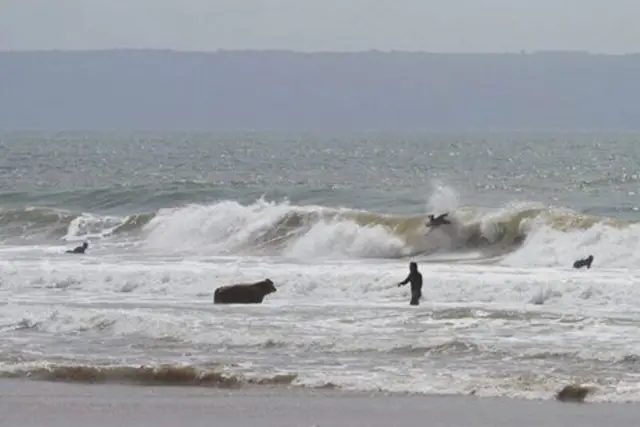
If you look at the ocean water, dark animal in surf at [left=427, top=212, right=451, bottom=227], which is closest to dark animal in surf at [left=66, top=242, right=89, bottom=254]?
the ocean water

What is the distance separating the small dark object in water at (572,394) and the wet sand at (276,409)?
18cm

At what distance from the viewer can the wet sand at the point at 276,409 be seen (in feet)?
46.3

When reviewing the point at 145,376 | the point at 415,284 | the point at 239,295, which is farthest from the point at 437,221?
the point at 145,376

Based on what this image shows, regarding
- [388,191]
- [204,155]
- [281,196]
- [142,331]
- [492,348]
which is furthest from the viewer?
[204,155]

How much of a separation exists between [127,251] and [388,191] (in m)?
20.5

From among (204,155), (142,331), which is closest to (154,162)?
(204,155)

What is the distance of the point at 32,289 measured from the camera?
27.3 metres

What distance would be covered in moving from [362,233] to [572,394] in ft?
69.9

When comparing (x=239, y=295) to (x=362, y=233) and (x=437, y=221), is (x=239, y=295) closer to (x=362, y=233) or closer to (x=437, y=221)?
(x=362, y=233)

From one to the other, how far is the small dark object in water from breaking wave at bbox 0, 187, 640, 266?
15776 millimetres

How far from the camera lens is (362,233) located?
3656 cm

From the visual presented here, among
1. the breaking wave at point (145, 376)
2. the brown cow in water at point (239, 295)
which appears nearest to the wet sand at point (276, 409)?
the breaking wave at point (145, 376)

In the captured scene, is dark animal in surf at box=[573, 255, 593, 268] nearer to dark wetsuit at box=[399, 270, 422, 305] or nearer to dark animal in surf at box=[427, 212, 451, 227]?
dark wetsuit at box=[399, 270, 422, 305]

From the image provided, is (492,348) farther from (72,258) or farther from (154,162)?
(154,162)
